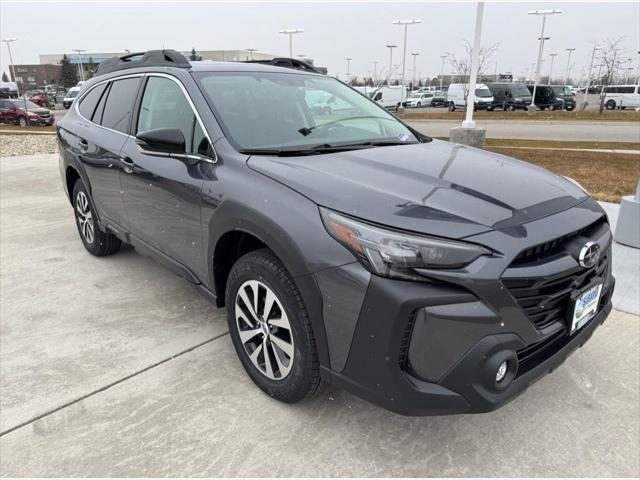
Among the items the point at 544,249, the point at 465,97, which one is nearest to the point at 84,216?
the point at 544,249

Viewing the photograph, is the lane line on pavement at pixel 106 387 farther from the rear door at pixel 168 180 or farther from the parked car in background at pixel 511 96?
the parked car in background at pixel 511 96

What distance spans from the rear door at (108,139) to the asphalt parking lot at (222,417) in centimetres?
90

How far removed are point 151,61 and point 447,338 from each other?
10.1ft

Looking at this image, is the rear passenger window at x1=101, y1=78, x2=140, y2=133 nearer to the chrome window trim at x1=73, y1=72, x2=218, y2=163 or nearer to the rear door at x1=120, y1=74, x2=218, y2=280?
the chrome window trim at x1=73, y1=72, x2=218, y2=163

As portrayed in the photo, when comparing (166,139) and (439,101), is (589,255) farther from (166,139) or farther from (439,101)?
(439,101)

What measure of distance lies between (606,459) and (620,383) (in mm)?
696

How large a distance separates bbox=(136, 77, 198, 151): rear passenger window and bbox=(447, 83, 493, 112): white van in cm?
3142

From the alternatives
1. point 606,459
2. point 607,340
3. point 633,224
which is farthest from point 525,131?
point 606,459

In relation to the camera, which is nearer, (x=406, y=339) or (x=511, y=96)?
(x=406, y=339)

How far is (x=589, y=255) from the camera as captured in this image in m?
2.14

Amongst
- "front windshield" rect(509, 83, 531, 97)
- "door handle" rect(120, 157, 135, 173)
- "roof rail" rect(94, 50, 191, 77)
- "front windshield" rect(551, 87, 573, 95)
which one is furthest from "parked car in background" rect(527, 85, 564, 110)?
"door handle" rect(120, 157, 135, 173)

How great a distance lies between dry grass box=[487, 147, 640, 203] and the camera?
7082mm

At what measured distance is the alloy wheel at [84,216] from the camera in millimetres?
4613

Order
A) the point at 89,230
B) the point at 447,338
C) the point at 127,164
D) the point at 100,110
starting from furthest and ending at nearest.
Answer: the point at 89,230 → the point at 100,110 → the point at 127,164 → the point at 447,338
